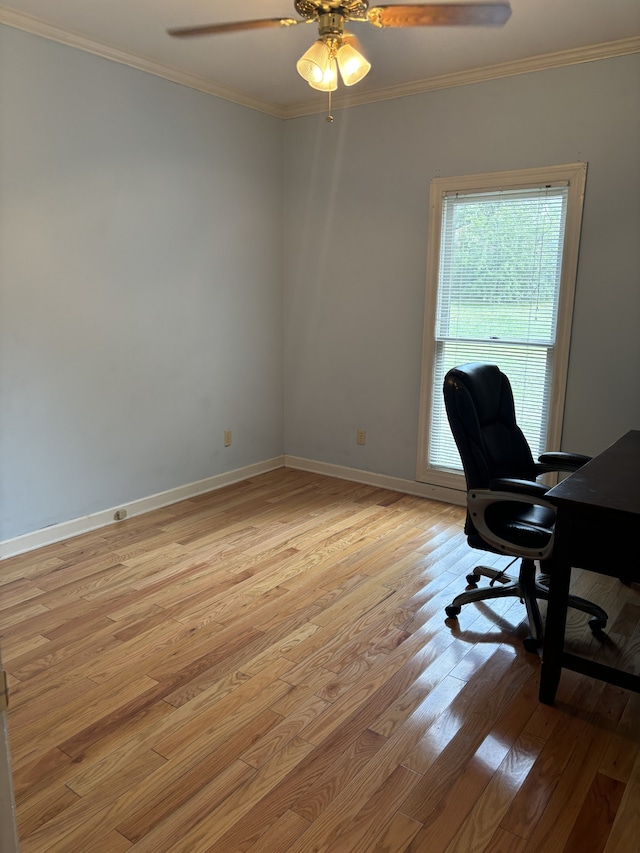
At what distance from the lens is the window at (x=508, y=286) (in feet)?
11.8

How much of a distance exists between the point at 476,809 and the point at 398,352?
3.08 metres

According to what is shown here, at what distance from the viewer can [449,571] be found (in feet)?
10.5

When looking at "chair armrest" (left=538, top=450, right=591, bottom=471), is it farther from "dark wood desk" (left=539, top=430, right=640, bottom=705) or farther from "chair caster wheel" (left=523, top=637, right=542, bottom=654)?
"chair caster wheel" (left=523, top=637, right=542, bottom=654)

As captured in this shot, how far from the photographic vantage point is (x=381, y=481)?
4.60m

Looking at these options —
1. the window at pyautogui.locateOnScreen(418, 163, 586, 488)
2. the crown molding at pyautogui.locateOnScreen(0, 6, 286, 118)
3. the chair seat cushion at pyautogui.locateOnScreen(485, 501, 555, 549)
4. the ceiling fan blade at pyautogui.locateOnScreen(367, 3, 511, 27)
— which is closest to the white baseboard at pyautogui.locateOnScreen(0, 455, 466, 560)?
the window at pyautogui.locateOnScreen(418, 163, 586, 488)

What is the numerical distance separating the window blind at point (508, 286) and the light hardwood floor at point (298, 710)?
1.22m

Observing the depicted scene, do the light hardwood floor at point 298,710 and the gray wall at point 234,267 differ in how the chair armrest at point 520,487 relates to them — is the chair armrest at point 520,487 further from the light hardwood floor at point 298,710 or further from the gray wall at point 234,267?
the gray wall at point 234,267

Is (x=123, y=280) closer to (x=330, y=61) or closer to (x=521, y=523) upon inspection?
(x=330, y=61)

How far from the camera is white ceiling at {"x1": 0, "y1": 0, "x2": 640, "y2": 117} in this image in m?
2.92

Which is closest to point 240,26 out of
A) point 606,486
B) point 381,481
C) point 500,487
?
point 500,487

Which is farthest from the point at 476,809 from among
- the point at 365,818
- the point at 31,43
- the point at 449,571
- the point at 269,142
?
the point at 269,142

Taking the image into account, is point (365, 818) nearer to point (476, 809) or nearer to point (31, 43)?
point (476, 809)

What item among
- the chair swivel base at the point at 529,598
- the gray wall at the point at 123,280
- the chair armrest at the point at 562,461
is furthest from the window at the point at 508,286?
the gray wall at the point at 123,280

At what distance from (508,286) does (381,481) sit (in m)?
1.65
